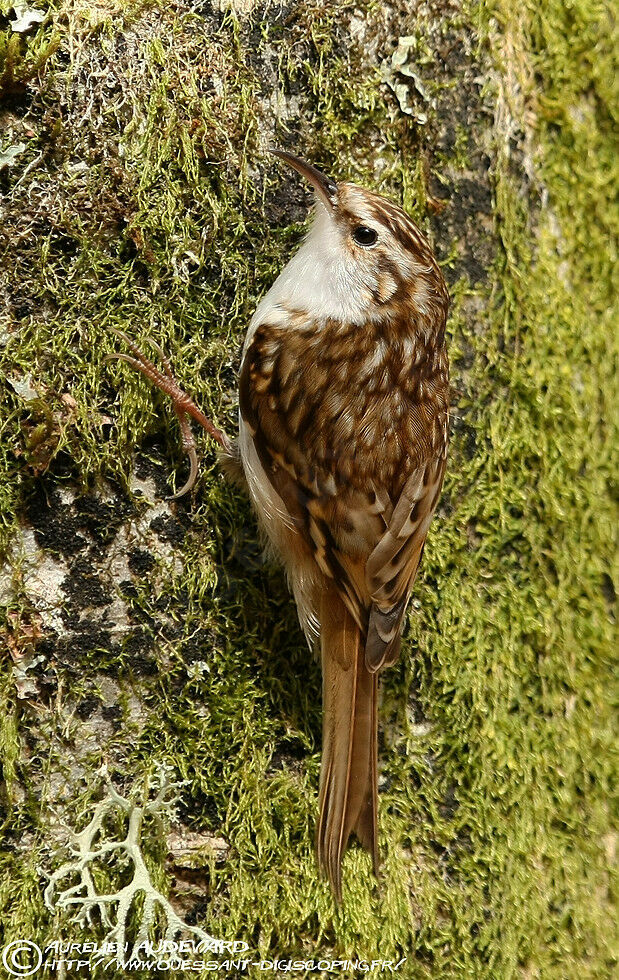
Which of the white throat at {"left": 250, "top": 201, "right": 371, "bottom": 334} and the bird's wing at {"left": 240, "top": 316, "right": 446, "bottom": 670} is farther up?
the white throat at {"left": 250, "top": 201, "right": 371, "bottom": 334}

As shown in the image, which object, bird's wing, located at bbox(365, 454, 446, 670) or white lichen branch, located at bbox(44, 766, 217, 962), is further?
bird's wing, located at bbox(365, 454, 446, 670)

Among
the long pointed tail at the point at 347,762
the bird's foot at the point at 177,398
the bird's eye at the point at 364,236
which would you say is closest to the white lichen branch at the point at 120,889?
the long pointed tail at the point at 347,762

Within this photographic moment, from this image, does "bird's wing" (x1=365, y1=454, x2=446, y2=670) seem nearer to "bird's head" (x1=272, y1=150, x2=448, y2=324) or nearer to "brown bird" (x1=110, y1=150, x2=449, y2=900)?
"brown bird" (x1=110, y1=150, x2=449, y2=900)

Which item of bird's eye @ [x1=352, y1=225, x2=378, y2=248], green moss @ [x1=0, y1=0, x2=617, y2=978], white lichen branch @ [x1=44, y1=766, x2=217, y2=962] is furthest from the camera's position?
bird's eye @ [x1=352, y1=225, x2=378, y2=248]

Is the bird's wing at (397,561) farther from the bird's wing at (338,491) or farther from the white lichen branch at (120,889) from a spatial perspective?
the white lichen branch at (120,889)

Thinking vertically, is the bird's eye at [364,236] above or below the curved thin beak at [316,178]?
below

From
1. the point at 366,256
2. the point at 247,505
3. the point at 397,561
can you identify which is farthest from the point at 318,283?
the point at 397,561

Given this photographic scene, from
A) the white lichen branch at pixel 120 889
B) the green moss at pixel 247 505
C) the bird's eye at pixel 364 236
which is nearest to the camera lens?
the white lichen branch at pixel 120 889

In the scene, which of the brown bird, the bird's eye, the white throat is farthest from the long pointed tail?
the bird's eye
